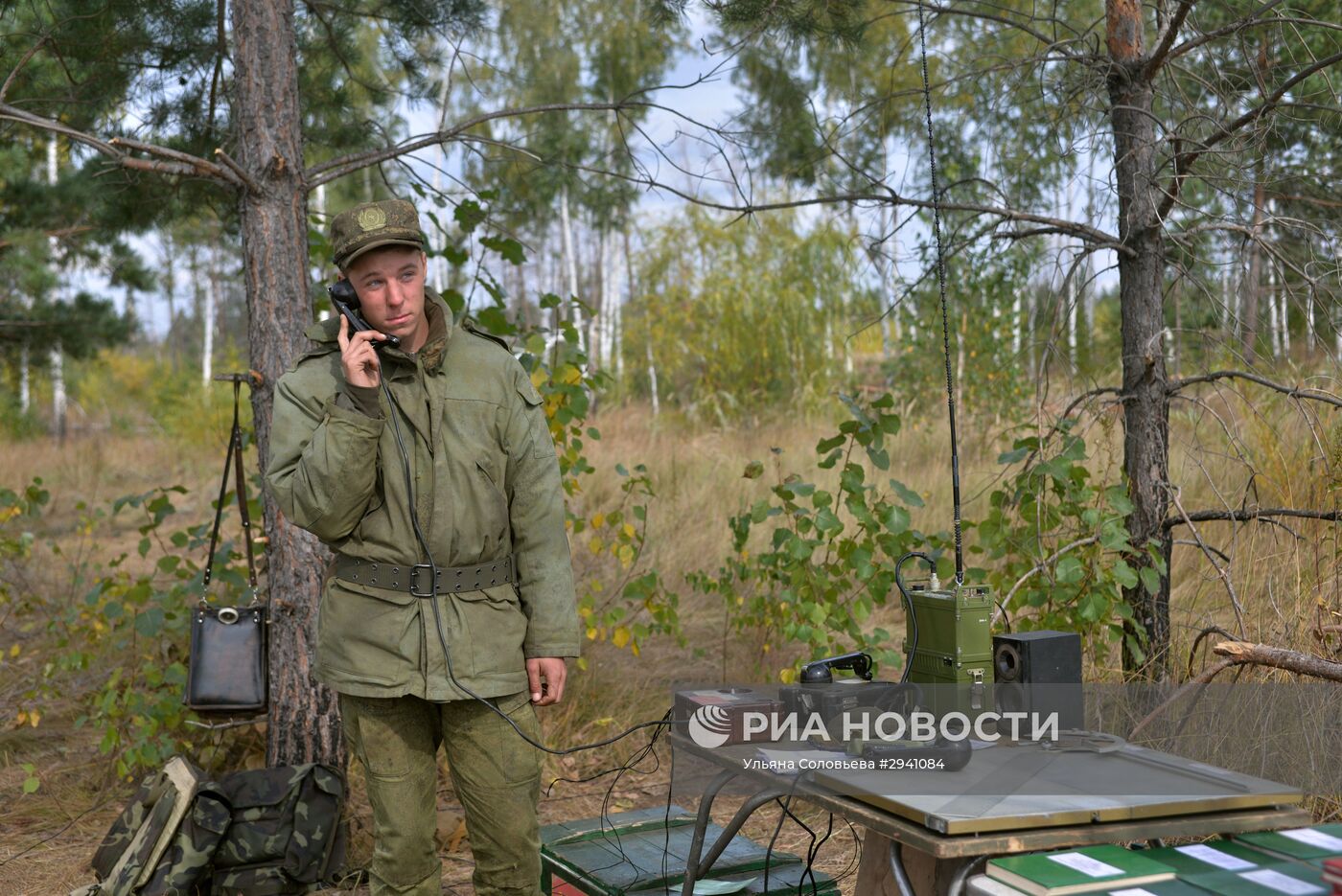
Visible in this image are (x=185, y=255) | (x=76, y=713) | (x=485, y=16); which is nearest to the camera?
(x=76, y=713)

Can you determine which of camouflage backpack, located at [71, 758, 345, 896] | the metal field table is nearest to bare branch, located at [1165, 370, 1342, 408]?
the metal field table

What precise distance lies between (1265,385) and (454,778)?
3.02 m

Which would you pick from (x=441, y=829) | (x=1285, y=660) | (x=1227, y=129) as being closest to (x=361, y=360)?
(x=441, y=829)

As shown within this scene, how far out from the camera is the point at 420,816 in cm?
311

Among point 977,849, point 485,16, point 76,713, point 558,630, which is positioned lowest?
point 76,713

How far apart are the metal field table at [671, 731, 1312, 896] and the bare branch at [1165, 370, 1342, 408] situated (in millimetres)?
1905

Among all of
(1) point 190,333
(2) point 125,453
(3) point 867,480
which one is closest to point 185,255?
(1) point 190,333

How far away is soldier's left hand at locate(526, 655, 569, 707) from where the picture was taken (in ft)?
10.3

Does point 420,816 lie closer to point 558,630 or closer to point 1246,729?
point 558,630

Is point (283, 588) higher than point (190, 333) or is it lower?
lower

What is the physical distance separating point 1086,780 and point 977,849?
0.44 m

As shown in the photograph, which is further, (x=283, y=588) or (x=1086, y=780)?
(x=283, y=588)

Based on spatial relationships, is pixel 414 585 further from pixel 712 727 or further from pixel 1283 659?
pixel 1283 659

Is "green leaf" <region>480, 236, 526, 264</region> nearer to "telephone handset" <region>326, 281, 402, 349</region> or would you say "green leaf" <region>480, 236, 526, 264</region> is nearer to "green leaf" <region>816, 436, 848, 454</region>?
"green leaf" <region>816, 436, 848, 454</region>
